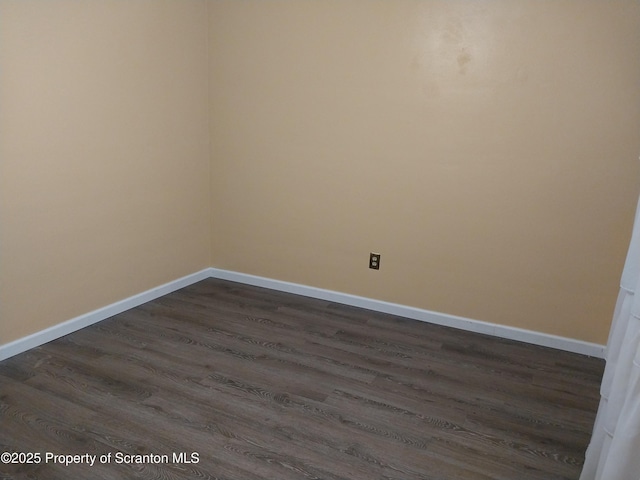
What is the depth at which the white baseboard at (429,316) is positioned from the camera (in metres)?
2.63

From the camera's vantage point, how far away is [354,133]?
2.94 meters

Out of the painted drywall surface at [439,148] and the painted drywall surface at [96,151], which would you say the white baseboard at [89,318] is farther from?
the painted drywall surface at [439,148]

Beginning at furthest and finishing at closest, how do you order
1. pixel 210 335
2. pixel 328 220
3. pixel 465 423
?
1. pixel 328 220
2. pixel 210 335
3. pixel 465 423

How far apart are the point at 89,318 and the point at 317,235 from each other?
159 cm

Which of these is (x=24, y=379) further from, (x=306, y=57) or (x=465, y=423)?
(x=306, y=57)

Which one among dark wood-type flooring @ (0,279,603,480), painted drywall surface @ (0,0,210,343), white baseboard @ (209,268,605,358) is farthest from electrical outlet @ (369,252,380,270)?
painted drywall surface @ (0,0,210,343)

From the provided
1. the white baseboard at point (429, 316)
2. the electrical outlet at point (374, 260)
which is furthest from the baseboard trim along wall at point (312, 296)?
the electrical outlet at point (374, 260)

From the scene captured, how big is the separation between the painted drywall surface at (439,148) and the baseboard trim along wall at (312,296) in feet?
0.18

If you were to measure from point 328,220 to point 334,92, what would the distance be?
2.89ft

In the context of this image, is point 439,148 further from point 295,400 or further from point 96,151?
point 96,151

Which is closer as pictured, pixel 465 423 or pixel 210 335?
pixel 465 423

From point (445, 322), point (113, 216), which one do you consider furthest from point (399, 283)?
point (113, 216)

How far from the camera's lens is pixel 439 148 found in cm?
273

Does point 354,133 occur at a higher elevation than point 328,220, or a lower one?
higher
